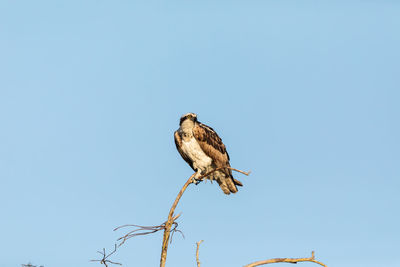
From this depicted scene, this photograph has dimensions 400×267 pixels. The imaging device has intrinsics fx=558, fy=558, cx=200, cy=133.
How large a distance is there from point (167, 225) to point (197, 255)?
627mm

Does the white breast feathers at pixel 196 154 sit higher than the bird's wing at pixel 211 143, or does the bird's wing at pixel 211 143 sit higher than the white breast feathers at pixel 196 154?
the bird's wing at pixel 211 143

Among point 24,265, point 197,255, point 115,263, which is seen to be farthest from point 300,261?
point 24,265

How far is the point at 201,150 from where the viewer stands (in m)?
15.4

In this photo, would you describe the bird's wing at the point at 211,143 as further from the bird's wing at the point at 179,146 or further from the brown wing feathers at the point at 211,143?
the bird's wing at the point at 179,146

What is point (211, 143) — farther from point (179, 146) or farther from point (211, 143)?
point (179, 146)

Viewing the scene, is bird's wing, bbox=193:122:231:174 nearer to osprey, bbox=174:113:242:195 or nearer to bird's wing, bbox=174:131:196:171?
osprey, bbox=174:113:242:195

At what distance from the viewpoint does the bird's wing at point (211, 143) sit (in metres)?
15.4

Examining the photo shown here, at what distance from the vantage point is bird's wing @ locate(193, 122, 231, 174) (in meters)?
15.4

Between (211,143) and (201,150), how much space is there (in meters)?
0.42

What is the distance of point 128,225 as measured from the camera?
7.41m

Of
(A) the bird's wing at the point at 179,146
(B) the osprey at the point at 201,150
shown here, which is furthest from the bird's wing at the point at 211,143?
(A) the bird's wing at the point at 179,146

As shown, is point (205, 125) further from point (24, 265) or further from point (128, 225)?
point (24, 265)

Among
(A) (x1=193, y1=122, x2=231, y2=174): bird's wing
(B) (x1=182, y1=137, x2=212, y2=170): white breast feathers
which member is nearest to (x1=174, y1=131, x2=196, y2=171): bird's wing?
(B) (x1=182, y1=137, x2=212, y2=170): white breast feathers

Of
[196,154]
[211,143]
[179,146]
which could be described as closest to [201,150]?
[196,154]
